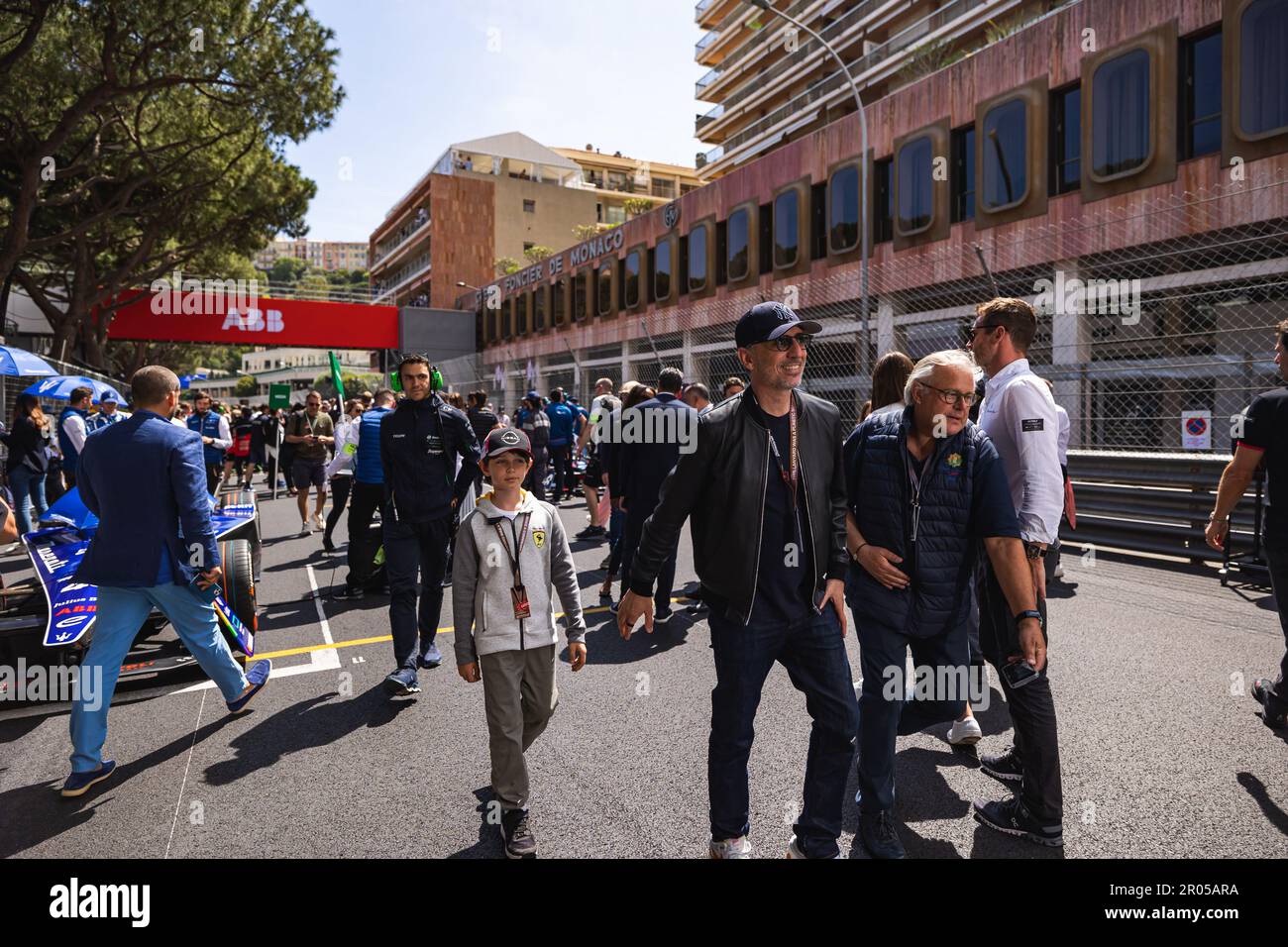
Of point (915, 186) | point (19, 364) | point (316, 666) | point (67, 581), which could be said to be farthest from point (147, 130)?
point (316, 666)

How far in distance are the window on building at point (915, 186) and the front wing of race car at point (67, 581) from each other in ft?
60.1

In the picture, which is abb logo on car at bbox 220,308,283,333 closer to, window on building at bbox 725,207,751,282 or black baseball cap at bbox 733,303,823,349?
window on building at bbox 725,207,751,282

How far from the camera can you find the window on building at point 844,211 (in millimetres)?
20891

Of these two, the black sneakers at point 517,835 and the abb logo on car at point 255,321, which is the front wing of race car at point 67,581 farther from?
Answer: the abb logo on car at point 255,321

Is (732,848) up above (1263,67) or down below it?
below

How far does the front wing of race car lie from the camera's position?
173 inches

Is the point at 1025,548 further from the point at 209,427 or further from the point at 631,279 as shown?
the point at 631,279

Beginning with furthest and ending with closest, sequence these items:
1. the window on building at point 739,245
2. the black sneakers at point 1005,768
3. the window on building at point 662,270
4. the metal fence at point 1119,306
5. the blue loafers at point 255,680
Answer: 1. the window on building at point 662,270
2. the window on building at point 739,245
3. the metal fence at point 1119,306
4. the blue loafers at point 255,680
5. the black sneakers at point 1005,768

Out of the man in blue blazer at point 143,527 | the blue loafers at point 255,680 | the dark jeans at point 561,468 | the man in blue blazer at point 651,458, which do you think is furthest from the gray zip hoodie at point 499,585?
the dark jeans at point 561,468

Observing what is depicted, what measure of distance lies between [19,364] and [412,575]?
897 cm

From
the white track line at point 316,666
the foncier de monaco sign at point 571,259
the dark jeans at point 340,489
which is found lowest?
the white track line at point 316,666

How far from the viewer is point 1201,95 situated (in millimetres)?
13930

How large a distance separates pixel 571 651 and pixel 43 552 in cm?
387
